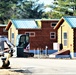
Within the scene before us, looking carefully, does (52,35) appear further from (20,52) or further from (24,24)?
(20,52)

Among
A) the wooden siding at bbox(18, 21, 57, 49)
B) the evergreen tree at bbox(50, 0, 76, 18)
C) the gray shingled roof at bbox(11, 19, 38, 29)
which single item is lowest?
the wooden siding at bbox(18, 21, 57, 49)

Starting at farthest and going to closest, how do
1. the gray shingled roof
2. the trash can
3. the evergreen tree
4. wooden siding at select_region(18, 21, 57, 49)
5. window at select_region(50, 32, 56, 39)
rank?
the evergreen tree → window at select_region(50, 32, 56, 39) → wooden siding at select_region(18, 21, 57, 49) → the gray shingled roof → the trash can

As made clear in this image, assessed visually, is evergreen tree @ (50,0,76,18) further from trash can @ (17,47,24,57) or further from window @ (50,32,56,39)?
trash can @ (17,47,24,57)

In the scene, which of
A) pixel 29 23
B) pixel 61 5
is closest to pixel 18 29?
pixel 29 23

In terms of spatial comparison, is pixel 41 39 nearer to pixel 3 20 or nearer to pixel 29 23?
pixel 29 23

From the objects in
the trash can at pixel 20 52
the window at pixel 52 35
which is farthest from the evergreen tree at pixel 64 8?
the trash can at pixel 20 52

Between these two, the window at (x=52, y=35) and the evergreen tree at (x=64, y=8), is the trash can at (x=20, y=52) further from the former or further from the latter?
the evergreen tree at (x=64, y=8)

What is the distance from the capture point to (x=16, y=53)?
39594mm

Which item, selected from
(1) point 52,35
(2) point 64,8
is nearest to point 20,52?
(1) point 52,35

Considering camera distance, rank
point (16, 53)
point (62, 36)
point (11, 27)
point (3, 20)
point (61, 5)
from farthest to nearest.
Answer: point (3, 20), point (61, 5), point (11, 27), point (62, 36), point (16, 53)

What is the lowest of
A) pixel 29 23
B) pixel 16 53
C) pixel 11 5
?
pixel 16 53

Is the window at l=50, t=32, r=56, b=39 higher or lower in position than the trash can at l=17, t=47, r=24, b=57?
higher

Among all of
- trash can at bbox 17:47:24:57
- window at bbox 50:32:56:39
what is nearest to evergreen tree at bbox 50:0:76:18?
window at bbox 50:32:56:39

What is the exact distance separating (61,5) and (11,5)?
2570 centimetres
